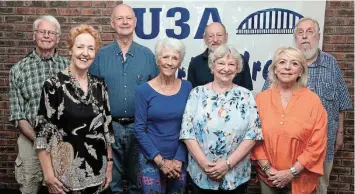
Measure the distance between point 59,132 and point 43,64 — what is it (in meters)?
0.96

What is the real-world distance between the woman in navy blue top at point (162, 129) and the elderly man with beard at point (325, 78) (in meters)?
0.81

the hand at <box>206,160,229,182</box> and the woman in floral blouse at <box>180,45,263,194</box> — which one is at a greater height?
the woman in floral blouse at <box>180,45,263,194</box>

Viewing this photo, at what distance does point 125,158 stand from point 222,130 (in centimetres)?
98

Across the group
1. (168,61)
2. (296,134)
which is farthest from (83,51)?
(296,134)

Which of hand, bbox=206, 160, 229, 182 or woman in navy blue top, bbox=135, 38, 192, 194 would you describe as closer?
hand, bbox=206, 160, 229, 182

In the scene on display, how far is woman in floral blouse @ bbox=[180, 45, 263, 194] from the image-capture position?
246 cm

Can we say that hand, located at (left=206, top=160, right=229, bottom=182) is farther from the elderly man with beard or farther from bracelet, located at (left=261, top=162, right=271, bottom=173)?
the elderly man with beard

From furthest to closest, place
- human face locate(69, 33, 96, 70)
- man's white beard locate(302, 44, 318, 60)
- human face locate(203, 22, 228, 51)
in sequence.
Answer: human face locate(203, 22, 228, 51) < man's white beard locate(302, 44, 318, 60) < human face locate(69, 33, 96, 70)

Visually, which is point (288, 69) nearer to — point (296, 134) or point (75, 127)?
point (296, 134)

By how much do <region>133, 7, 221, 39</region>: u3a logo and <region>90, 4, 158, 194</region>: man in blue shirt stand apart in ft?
3.02

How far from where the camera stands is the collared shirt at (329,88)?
9.89 feet

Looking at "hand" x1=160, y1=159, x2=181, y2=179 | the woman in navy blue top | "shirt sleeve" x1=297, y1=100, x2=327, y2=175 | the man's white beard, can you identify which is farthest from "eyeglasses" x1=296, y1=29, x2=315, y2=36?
"hand" x1=160, y1=159, x2=181, y2=179

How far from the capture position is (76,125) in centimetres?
227

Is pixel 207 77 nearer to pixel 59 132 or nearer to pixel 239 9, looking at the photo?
pixel 239 9
